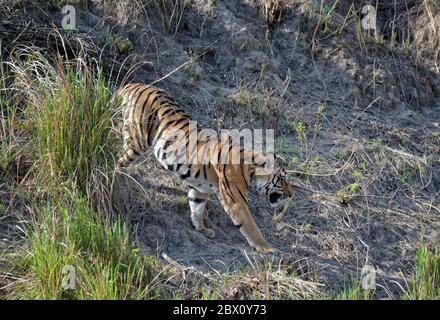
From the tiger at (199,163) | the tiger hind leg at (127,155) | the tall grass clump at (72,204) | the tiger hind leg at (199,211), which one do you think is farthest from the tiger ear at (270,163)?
the tall grass clump at (72,204)

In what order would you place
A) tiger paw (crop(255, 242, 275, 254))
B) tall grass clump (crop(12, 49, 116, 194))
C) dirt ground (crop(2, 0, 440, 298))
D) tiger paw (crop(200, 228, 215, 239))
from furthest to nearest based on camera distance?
tiger paw (crop(200, 228, 215, 239)) → dirt ground (crop(2, 0, 440, 298)) → tiger paw (crop(255, 242, 275, 254)) → tall grass clump (crop(12, 49, 116, 194))

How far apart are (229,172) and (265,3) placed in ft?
10.2

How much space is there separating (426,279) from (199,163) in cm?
217

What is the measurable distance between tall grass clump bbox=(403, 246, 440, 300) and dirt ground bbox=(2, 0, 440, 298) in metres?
0.63

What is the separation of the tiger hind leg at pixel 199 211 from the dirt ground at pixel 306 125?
7cm

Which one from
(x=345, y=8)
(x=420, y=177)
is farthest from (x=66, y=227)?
(x=345, y=8)

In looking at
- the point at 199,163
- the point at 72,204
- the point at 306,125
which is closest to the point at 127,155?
the point at 199,163

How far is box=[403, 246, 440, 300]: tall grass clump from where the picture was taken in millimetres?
6031

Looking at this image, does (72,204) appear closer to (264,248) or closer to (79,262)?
(79,262)

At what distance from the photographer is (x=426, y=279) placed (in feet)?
20.2

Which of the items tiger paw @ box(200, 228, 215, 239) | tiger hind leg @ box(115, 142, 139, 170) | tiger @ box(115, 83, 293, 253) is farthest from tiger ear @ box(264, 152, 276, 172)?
tiger hind leg @ box(115, 142, 139, 170)

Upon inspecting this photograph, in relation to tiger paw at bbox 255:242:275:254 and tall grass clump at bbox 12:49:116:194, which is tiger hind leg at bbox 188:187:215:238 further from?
tall grass clump at bbox 12:49:116:194

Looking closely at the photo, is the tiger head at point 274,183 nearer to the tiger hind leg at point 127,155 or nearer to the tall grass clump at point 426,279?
the tiger hind leg at point 127,155

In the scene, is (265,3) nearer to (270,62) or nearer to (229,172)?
(270,62)
